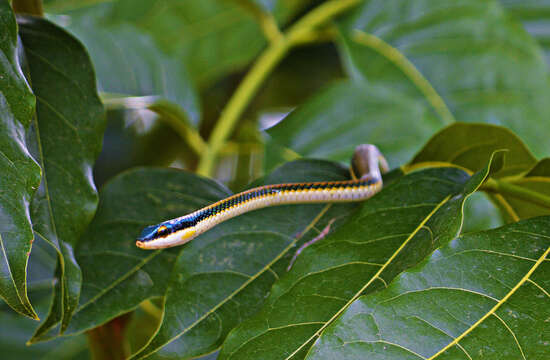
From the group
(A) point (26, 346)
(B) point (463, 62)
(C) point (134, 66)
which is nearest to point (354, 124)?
(B) point (463, 62)

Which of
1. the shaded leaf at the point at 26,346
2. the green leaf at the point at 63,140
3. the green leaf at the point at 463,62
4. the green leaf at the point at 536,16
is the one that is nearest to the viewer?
the green leaf at the point at 63,140

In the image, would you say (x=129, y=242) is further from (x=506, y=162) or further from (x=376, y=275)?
(x=506, y=162)

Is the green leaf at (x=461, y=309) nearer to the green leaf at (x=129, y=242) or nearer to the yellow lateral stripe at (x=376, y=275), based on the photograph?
the yellow lateral stripe at (x=376, y=275)

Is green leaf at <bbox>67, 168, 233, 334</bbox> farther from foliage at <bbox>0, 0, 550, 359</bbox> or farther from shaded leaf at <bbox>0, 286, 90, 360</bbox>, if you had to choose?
shaded leaf at <bbox>0, 286, 90, 360</bbox>

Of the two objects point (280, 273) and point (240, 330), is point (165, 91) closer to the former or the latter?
point (280, 273)

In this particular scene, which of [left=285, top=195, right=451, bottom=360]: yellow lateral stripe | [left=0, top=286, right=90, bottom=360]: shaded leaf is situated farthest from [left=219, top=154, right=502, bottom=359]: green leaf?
[left=0, top=286, right=90, bottom=360]: shaded leaf

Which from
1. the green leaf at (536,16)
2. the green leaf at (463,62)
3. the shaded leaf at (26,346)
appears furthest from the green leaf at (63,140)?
the green leaf at (536,16)
